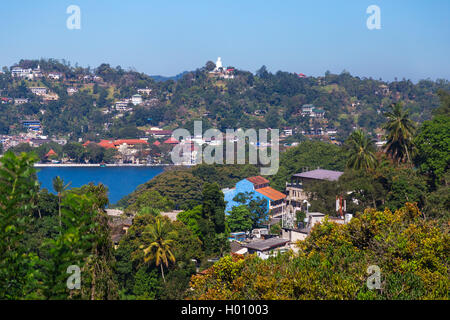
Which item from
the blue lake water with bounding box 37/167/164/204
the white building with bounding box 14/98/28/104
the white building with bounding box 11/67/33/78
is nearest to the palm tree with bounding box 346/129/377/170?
the blue lake water with bounding box 37/167/164/204

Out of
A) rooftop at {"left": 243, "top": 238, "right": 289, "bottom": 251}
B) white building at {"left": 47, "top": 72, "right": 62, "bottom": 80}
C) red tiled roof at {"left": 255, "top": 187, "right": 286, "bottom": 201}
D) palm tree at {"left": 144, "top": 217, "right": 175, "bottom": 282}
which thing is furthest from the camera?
white building at {"left": 47, "top": 72, "right": 62, "bottom": 80}

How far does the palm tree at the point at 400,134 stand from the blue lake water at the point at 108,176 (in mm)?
30077

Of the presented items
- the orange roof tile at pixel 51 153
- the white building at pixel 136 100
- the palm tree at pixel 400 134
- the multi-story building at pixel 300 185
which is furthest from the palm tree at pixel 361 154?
the white building at pixel 136 100

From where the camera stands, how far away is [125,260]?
43.1 ft

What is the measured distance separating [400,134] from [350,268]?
13.6 meters

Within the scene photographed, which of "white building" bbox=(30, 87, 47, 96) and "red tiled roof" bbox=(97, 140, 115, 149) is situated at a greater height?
"white building" bbox=(30, 87, 47, 96)

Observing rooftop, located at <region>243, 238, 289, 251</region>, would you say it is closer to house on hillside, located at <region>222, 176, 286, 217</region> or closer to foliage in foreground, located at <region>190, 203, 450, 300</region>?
foliage in foreground, located at <region>190, 203, 450, 300</region>

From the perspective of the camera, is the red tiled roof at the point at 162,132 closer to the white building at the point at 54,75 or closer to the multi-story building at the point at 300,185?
the white building at the point at 54,75

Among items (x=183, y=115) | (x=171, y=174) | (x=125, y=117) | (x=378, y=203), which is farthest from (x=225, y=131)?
(x=378, y=203)

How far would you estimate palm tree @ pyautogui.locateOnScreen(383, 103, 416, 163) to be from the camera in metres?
19.1

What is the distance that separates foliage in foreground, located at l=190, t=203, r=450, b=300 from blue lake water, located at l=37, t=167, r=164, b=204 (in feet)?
126

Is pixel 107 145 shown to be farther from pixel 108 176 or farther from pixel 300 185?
pixel 300 185
